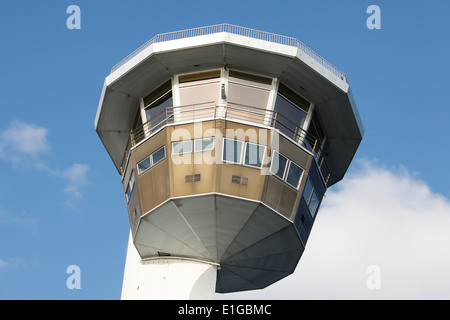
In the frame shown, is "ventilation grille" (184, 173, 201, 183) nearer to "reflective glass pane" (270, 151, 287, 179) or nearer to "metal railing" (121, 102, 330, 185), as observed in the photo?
"metal railing" (121, 102, 330, 185)

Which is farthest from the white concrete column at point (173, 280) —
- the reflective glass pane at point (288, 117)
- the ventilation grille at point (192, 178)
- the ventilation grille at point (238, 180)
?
the reflective glass pane at point (288, 117)

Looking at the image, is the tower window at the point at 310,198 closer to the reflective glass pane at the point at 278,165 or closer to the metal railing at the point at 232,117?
the metal railing at the point at 232,117

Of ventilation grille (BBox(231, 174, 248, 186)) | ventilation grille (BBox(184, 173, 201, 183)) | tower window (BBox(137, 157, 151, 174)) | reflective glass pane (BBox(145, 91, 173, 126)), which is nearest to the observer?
ventilation grille (BBox(231, 174, 248, 186))

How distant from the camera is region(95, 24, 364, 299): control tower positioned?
100 ft

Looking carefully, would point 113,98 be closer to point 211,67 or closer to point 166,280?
point 211,67

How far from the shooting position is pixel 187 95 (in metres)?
32.5

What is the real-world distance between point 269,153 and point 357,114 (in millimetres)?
5461

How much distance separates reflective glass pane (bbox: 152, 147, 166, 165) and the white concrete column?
4053 mm

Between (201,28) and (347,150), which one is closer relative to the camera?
(201,28)

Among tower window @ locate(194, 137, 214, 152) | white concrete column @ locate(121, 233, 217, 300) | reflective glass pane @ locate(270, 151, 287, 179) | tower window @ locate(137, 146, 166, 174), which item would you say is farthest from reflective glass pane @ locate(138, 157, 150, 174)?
reflective glass pane @ locate(270, 151, 287, 179)

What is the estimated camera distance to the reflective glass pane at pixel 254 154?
30547 millimetres

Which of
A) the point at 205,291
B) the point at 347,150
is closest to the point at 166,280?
the point at 205,291

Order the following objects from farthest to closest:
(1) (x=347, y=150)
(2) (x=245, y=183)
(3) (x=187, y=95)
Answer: (1) (x=347, y=150) → (3) (x=187, y=95) → (2) (x=245, y=183)

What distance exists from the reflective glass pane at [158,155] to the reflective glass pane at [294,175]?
481 centimetres
